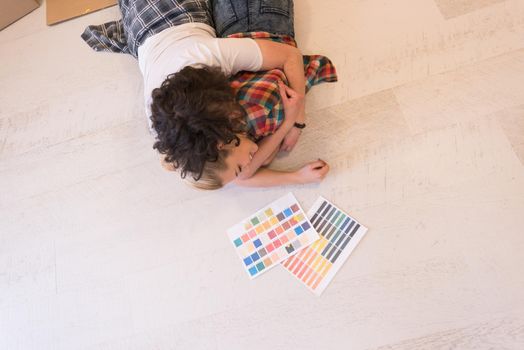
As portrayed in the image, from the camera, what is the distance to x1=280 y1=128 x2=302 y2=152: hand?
1.00 m

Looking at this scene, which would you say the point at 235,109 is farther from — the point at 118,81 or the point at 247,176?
the point at 118,81

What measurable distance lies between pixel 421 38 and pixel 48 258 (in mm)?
1218

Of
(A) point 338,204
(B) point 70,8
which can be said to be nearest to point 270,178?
(A) point 338,204

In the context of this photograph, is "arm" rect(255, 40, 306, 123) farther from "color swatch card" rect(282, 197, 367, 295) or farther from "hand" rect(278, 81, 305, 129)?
"color swatch card" rect(282, 197, 367, 295)

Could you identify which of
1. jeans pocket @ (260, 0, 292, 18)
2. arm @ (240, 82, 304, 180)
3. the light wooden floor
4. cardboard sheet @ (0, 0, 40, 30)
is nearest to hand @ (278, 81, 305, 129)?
arm @ (240, 82, 304, 180)

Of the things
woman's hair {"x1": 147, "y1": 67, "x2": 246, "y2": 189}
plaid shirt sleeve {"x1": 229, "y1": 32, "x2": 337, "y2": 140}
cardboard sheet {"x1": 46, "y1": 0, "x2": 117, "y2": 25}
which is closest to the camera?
woman's hair {"x1": 147, "y1": 67, "x2": 246, "y2": 189}

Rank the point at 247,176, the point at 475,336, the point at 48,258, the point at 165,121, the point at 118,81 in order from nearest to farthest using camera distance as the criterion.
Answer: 1. the point at 165,121
2. the point at 475,336
3. the point at 247,176
4. the point at 48,258
5. the point at 118,81

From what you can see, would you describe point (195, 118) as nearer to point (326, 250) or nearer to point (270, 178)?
point (270, 178)

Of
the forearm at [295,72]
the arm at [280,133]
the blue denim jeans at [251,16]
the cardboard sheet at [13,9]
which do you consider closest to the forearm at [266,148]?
the arm at [280,133]

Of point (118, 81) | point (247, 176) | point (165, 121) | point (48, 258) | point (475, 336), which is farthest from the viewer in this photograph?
point (118, 81)

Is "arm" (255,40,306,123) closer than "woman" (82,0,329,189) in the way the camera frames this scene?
No

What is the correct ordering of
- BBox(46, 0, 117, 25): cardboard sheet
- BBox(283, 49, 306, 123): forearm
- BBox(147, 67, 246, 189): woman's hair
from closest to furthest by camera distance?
BBox(147, 67, 246, 189): woman's hair
BBox(283, 49, 306, 123): forearm
BBox(46, 0, 117, 25): cardboard sheet

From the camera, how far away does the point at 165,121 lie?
0.73 m

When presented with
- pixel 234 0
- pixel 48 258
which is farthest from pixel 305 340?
pixel 234 0
